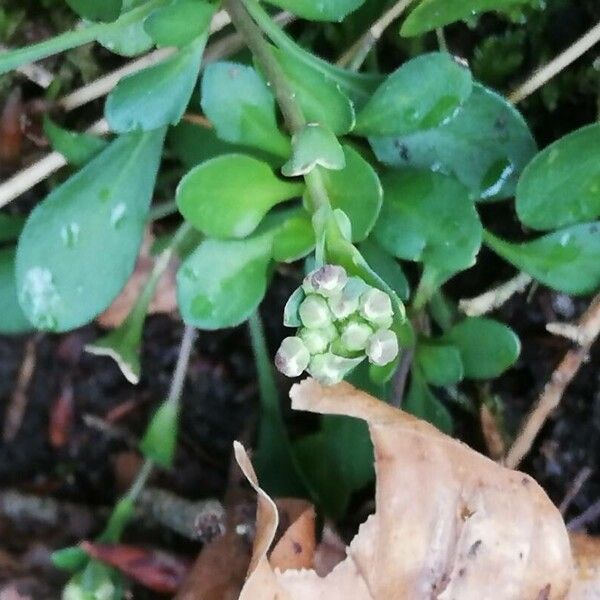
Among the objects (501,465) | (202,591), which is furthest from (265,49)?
(202,591)

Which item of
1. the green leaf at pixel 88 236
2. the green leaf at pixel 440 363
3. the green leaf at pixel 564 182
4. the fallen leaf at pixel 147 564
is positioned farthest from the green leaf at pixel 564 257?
the fallen leaf at pixel 147 564

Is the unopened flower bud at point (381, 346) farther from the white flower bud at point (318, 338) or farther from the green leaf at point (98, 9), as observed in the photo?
the green leaf at point (98, 9)

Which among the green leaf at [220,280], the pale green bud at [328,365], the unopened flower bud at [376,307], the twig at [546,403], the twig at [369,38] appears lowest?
the twig at [546,403]

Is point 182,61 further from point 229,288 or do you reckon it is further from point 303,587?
point 303,587

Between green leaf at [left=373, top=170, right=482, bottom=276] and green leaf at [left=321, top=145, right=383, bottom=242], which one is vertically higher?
green leaf at [left=321, top=145, right=383, bottom=242]

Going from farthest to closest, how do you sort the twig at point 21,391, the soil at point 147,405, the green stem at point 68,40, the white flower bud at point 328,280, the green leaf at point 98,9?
the twig at point 21,391 < the soil at point 147,405 < the green stem at point 68,40 < the green leaf at point 98,9 < the white flower bud at point 328,280

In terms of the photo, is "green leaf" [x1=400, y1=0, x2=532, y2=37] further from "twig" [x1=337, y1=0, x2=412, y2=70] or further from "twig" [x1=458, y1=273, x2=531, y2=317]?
"twig" [x1=458, y1=273, x2=531, y2=317]

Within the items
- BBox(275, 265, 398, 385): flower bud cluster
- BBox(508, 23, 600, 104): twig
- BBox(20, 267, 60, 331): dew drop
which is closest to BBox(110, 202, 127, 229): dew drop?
BBox(20, 267, 60, 331): dew drop
